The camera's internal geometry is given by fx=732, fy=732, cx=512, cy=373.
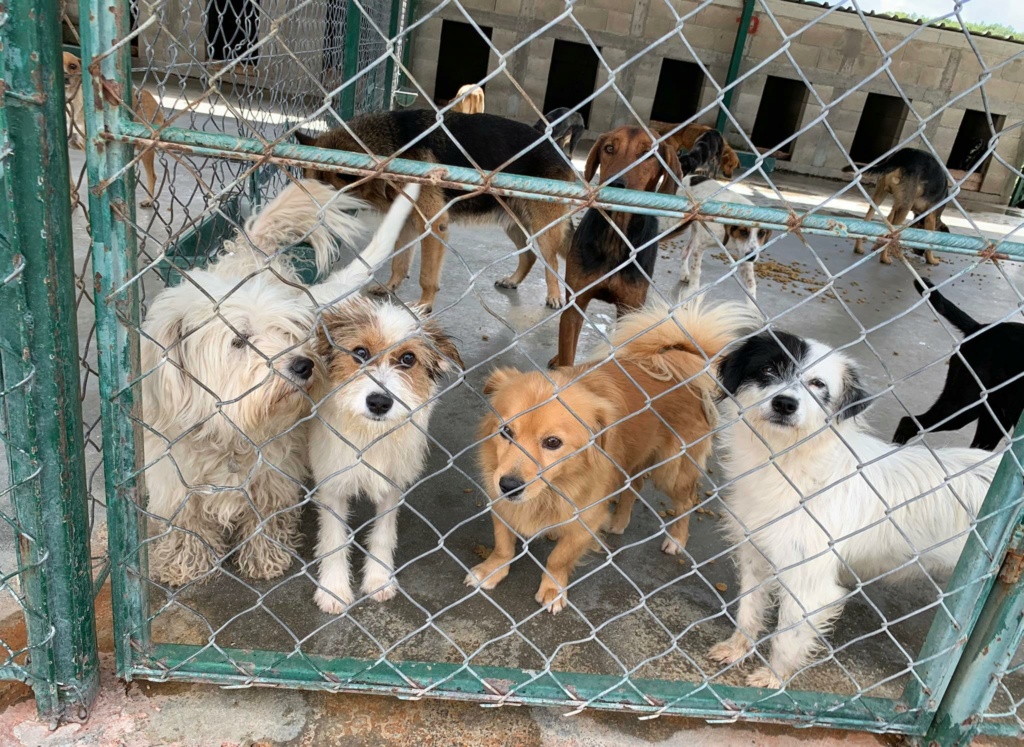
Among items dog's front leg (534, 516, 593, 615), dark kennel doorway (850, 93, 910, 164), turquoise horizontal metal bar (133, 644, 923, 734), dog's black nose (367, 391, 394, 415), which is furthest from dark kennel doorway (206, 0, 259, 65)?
dark kennel doorway (850, 93, 910, 164)

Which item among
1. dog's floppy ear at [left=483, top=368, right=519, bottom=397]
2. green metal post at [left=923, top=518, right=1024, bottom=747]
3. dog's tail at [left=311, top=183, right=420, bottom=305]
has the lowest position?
green metal post at [left=923, top=518, right=1024, bottom=747]

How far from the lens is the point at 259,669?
1.93 m

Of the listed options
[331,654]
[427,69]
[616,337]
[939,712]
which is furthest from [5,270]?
[427,69]

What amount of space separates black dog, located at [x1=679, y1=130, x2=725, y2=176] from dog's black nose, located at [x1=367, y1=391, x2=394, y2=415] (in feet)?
16.4

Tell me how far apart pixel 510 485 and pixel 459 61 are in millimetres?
17301

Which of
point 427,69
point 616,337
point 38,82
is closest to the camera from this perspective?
point 38,82

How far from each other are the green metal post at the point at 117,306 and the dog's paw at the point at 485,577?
106 cm

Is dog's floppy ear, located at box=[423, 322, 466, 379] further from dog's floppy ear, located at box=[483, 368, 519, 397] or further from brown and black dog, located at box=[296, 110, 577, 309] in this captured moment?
brown and black dog, located at box=[296, 110, 577, 309]

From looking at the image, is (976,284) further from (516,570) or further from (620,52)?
(620,52)

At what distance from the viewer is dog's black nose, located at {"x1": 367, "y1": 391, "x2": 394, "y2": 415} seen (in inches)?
84.1

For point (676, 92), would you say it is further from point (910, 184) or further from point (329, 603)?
point (329, 603)

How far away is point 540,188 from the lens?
1.47 meters

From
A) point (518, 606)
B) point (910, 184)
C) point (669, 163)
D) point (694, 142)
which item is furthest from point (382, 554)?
point (910, 184)

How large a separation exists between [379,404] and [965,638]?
171 centimetres
